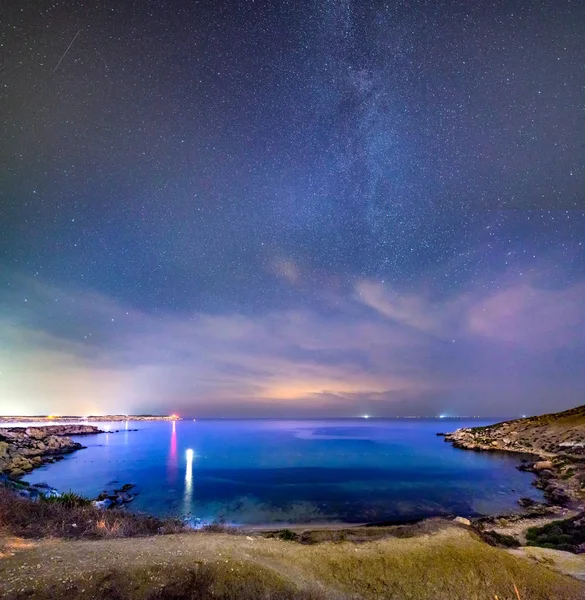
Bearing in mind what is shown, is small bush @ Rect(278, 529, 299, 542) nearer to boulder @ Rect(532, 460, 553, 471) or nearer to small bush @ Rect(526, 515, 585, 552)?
small bush @ Rect(526, 515, 585, 552)

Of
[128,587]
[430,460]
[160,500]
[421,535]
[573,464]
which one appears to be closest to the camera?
[128,587]

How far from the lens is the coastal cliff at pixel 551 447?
122 feet

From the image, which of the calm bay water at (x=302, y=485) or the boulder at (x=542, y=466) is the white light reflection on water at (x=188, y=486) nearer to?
the calm bay water at (x=302, y=485)

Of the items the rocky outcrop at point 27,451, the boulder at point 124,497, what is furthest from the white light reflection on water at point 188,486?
the rocky outcrop at point 27,451

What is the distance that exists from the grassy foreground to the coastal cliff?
26151 mm

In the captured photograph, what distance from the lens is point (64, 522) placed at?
56.7ft

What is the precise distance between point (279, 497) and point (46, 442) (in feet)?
205

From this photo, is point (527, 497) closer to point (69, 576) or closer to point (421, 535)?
point (421, 535)

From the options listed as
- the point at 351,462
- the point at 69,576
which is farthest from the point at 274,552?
the point at 351,462

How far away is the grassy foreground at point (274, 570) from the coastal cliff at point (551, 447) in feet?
85.8

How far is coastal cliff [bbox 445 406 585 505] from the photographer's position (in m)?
37.2

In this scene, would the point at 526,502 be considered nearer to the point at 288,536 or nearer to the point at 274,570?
the point at 288,536

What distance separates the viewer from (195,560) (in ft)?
40.9

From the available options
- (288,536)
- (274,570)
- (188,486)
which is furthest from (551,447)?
(274,570)
